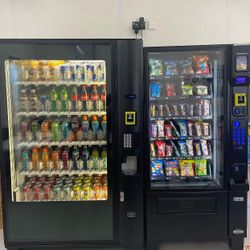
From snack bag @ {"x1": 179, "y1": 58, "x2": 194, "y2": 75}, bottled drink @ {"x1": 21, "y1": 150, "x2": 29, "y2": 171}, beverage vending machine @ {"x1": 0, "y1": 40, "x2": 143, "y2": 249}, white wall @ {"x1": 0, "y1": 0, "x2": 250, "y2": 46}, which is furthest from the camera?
white wall @ {"x1": 0, "y1": 0, "x2": 250, "y2": 46}

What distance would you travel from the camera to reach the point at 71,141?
2730 mm

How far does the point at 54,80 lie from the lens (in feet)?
8.77

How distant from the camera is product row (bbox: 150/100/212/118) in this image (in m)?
2.89

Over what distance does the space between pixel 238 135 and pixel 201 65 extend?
2.42 ft

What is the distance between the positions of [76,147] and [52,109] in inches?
16.6

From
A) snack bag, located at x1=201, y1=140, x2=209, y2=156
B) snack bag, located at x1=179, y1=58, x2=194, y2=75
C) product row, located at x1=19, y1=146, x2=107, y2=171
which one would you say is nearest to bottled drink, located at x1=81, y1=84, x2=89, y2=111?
product row, located at x1=19, y1=146, x2=107, y2=171

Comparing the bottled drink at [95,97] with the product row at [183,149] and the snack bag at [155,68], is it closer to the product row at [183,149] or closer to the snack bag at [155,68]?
the snack bag at [155,68]

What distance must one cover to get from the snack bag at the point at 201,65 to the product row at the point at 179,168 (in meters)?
0.87

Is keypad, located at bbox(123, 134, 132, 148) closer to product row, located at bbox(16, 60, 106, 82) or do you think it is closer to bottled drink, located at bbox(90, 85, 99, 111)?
bottled drink, located at bbox(90, 85, 99, 111)

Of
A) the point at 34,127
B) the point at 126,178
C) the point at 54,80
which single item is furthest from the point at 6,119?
the point at 126,178

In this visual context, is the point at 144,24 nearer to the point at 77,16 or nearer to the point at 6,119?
the point at 77,16

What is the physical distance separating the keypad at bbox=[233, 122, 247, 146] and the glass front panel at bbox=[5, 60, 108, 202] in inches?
45.6

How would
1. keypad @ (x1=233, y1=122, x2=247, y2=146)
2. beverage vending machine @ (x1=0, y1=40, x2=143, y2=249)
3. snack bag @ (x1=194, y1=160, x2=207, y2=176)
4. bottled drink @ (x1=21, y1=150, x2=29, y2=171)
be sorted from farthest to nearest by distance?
snack bag @ (x1=194, y1=160, x2=207, y2=176) → bottled drink @ (x1=21, y1=150, x2=29, y2=171) → keypad @ (x1=233, y1=122, x2=247, y2=146) → beverage vending machine @ (x1=0, y1=40, x2=143, y2=249)

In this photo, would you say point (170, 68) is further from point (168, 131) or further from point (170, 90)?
point (168, 131)
